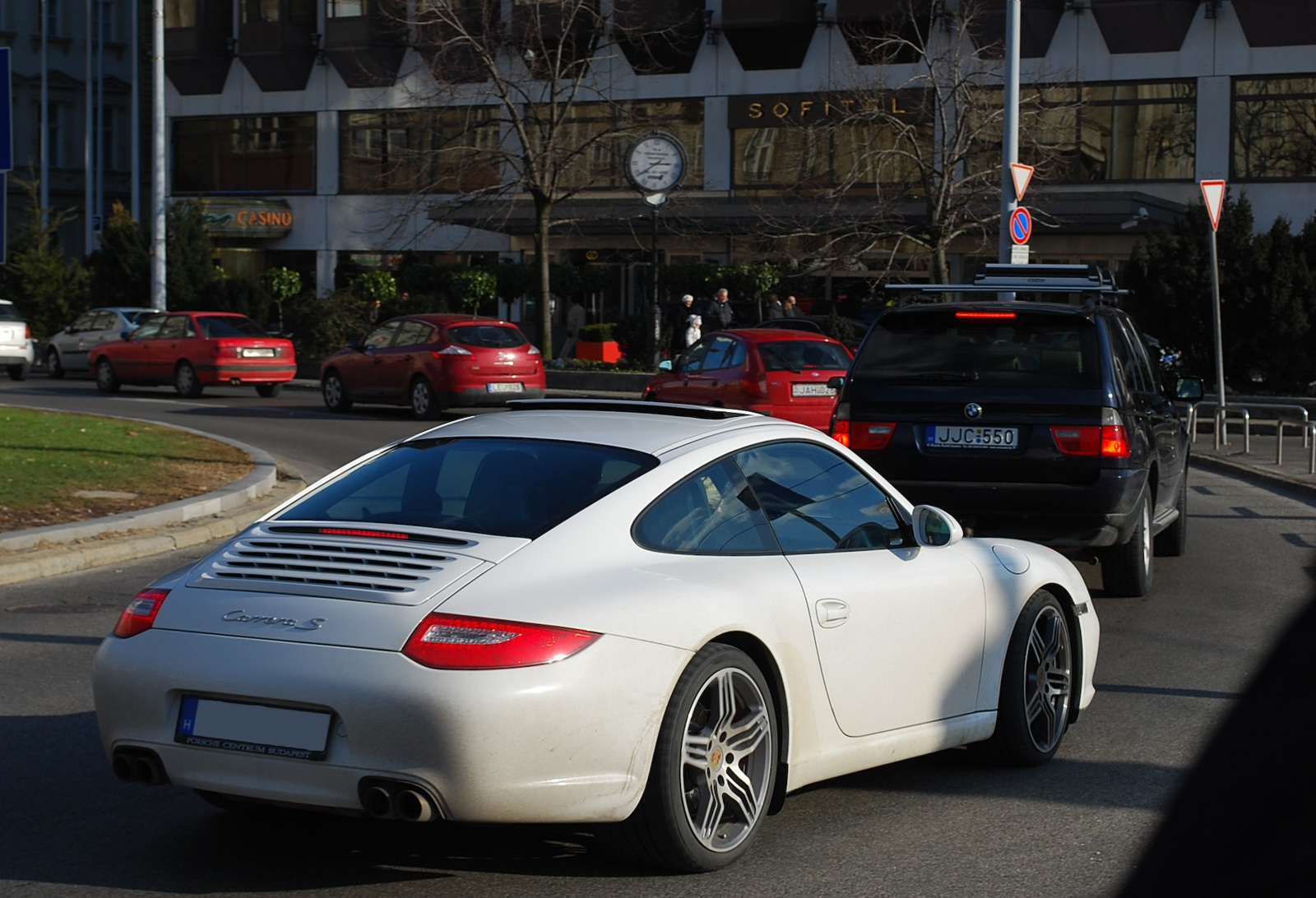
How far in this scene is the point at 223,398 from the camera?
96.4 feet

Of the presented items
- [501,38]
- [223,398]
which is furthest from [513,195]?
[223,398]

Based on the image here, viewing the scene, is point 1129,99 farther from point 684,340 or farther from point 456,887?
point 456,887

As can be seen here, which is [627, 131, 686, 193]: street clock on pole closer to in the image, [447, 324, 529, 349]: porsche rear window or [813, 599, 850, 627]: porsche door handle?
[447, 324, 529, 349]: porsche rear window

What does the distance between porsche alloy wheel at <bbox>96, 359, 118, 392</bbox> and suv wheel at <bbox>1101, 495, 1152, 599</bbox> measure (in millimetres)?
24270

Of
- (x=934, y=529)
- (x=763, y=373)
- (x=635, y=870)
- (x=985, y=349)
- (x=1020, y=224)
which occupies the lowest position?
(x=635, y=870)

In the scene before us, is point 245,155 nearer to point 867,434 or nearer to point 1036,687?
point 867,434

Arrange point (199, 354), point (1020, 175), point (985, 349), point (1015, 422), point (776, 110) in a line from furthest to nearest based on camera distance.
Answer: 1. point (776, 110)
2. point (199, 354)
3. point (1020, 175)
4. point (985, 349)
5. point (1015, 422)

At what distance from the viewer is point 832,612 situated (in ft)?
16.6

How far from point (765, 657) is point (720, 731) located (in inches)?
11.9

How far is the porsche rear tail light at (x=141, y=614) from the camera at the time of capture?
4539 millimetres

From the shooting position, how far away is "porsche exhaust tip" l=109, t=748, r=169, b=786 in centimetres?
439

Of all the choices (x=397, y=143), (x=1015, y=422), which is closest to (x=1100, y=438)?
(x=1015, y=422)

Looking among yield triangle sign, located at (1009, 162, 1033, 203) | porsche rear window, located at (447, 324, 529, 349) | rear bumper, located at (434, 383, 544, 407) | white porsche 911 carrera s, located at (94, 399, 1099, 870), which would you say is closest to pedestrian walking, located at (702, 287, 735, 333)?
Result: porsche rear window, located at (447, 324, 529, 349)

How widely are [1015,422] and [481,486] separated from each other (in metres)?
5.14
